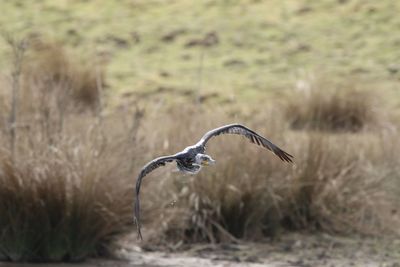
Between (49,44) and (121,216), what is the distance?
6.33 metres

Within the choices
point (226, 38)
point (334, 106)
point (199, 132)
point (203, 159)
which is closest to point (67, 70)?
point (334, 106)

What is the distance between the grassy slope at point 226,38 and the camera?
53.3 feet

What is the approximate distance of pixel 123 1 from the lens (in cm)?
2023

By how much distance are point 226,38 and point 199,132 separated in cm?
697

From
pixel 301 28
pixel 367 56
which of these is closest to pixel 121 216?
pixel 367 56

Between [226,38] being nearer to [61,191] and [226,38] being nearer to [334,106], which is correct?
[334,106]

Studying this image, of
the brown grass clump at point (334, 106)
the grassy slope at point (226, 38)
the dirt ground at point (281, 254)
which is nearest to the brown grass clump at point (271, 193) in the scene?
the dirt ground at point (281, 254)

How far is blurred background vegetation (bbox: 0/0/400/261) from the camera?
9805 millimetres

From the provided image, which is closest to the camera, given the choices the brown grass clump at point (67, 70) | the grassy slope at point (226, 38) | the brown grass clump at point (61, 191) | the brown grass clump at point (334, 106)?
the brown grass clump at point (61, 191)

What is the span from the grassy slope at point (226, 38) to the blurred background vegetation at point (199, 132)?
4 cm

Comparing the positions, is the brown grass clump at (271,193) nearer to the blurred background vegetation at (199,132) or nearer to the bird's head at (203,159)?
the blurred background vegetation at (199,132)

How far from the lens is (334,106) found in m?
14.2

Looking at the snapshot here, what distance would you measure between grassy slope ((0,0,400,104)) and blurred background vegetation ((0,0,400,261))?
0.04m

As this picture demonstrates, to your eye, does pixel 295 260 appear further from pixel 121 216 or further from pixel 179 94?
pixel 179 94
